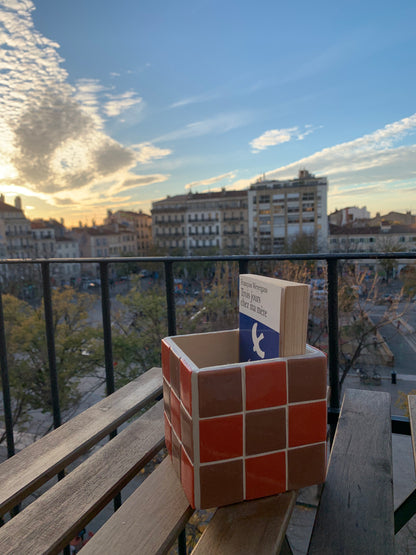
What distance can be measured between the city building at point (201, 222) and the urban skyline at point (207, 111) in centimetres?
267

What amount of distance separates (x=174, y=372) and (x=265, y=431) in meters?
0.16

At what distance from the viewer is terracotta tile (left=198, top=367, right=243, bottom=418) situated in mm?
514

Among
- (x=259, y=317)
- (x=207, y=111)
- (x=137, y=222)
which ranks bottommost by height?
(x=259, y=317)

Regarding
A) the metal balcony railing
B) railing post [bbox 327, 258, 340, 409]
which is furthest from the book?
railing post [bbox 327, 258, 340, 409]

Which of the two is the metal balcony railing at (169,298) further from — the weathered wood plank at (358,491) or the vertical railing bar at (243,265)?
the weathered wood plank at (358,491)

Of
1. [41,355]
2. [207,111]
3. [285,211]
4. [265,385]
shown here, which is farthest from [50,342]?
[285,211]

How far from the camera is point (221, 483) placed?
535 mm

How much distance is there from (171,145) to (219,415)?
126 feet

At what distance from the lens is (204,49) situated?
16922 mm

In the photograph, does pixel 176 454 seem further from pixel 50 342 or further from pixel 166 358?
pixel 50 342

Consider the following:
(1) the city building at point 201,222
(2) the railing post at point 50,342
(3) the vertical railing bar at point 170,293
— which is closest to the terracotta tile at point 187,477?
(3) the vertical railing bar at point 170,293

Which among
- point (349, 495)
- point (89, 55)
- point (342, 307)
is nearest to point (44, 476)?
point (349, 495)

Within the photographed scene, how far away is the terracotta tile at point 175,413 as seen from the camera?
588 millimetres

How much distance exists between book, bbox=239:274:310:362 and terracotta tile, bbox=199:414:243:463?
122 mm
